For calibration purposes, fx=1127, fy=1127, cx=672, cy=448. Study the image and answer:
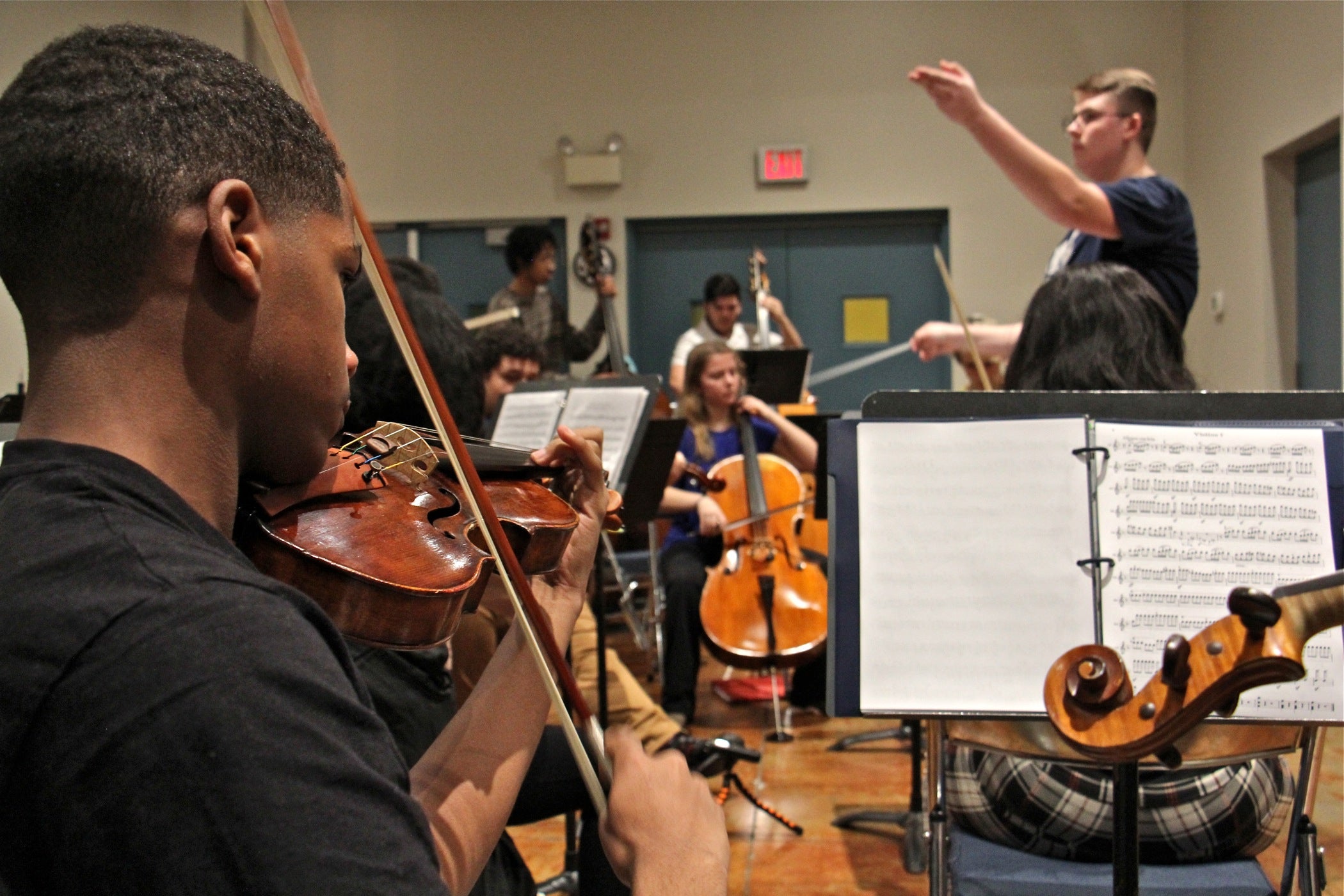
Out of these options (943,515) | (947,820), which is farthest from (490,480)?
(947,820)

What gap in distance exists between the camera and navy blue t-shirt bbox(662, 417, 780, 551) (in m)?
3.83

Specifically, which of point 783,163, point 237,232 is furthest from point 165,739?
point 783,163

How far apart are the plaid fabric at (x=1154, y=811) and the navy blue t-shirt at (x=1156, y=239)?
104 cm

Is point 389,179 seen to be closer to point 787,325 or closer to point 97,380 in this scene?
point 787,325

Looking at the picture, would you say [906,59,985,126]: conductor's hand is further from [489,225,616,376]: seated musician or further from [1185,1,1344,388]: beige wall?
[489,225,616,376]: seated musician

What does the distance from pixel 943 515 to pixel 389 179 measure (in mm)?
5944

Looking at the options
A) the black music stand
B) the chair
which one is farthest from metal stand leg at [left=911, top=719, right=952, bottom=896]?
the black music stand

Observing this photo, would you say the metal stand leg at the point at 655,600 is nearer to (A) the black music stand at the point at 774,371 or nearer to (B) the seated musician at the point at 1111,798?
(A) the black music stand at the point at 774,371


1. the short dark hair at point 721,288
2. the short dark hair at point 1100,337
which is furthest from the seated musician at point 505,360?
the short dark hair at point 721,288

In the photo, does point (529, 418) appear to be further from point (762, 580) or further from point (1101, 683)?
point (1101, 683)

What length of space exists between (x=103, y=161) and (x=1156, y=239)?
215 cm

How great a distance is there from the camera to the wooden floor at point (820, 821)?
2.42 m

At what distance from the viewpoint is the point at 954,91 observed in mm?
2205

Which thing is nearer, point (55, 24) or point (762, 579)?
point (762, 579)
